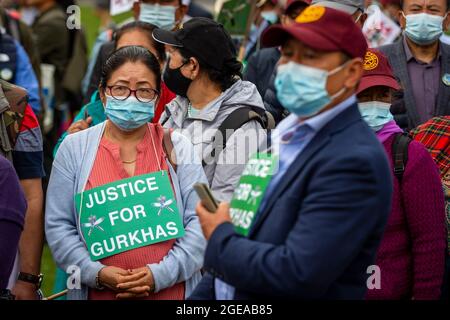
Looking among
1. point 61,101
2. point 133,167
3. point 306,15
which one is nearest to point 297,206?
point 306,15

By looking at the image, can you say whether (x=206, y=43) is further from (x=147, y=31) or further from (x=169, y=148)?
(x=147, y=31)

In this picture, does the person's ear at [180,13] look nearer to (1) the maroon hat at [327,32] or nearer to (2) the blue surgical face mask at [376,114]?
(2) the blue surgical face mask at [376,114]

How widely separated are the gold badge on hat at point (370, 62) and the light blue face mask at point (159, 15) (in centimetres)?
227

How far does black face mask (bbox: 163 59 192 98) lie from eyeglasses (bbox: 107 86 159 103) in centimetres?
30

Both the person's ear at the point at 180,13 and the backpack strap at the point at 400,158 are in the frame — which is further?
the person's ear at the point at 180,13

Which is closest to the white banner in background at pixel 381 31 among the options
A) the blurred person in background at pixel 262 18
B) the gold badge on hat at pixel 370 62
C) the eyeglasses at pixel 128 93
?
the blurred person in background at pixel 262 18

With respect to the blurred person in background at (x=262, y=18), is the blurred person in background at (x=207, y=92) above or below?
below

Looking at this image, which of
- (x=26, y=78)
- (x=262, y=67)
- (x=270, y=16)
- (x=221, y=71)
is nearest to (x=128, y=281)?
(x=221, y=71)

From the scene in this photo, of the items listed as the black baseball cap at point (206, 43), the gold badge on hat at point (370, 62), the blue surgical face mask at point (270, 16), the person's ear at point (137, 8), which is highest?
the blue surgical face mask at point (270, 16)

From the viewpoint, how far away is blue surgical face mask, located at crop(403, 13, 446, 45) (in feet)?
21.1

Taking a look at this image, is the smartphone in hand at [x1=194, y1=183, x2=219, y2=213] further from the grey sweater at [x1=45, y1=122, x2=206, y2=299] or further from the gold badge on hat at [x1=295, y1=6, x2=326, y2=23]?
the grey sweater at [x1=45, y1=122, x2=206, y2=299]

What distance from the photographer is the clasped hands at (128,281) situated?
4.52 m

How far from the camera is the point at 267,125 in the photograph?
511 centimetres
